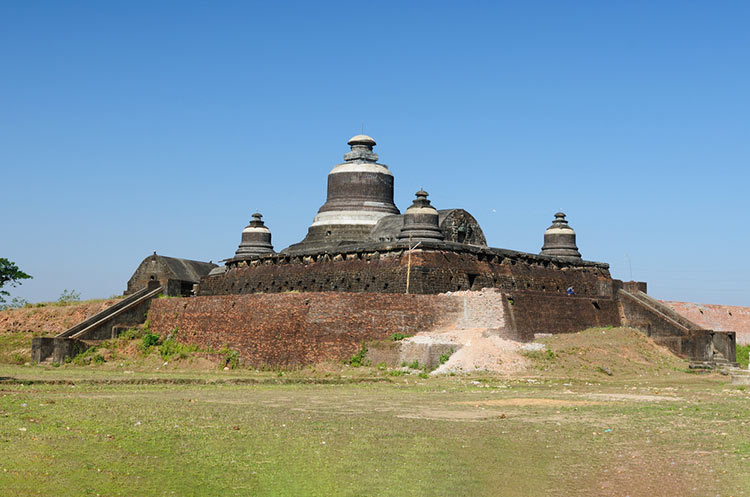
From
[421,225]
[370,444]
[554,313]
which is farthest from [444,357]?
[370,444]

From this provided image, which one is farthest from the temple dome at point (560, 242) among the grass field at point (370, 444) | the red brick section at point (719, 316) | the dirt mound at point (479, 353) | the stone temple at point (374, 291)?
the grass field at point (370, 444)

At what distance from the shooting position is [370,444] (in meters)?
13.6

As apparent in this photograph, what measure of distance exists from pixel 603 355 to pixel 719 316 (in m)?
17.4

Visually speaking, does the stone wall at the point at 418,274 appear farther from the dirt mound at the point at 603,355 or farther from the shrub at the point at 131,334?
the shrub at the point at 131,334

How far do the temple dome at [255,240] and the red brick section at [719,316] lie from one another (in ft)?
66.8

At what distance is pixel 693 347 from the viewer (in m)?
35.1

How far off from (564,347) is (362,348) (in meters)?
6.67

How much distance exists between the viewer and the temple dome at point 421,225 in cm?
3772

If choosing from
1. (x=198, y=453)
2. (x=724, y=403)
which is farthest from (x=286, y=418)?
(x=724, y=403)

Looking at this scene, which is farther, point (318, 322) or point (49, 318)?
point (49, 318)

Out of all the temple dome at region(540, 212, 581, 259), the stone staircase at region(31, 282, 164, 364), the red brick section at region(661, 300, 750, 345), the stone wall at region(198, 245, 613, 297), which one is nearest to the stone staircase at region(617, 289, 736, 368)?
the stone wall at region(198, 245, 613, 297)

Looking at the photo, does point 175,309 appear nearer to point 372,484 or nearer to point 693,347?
point 693,347

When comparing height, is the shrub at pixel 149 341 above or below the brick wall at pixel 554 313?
below

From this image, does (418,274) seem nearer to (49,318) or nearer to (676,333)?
(676,333)
